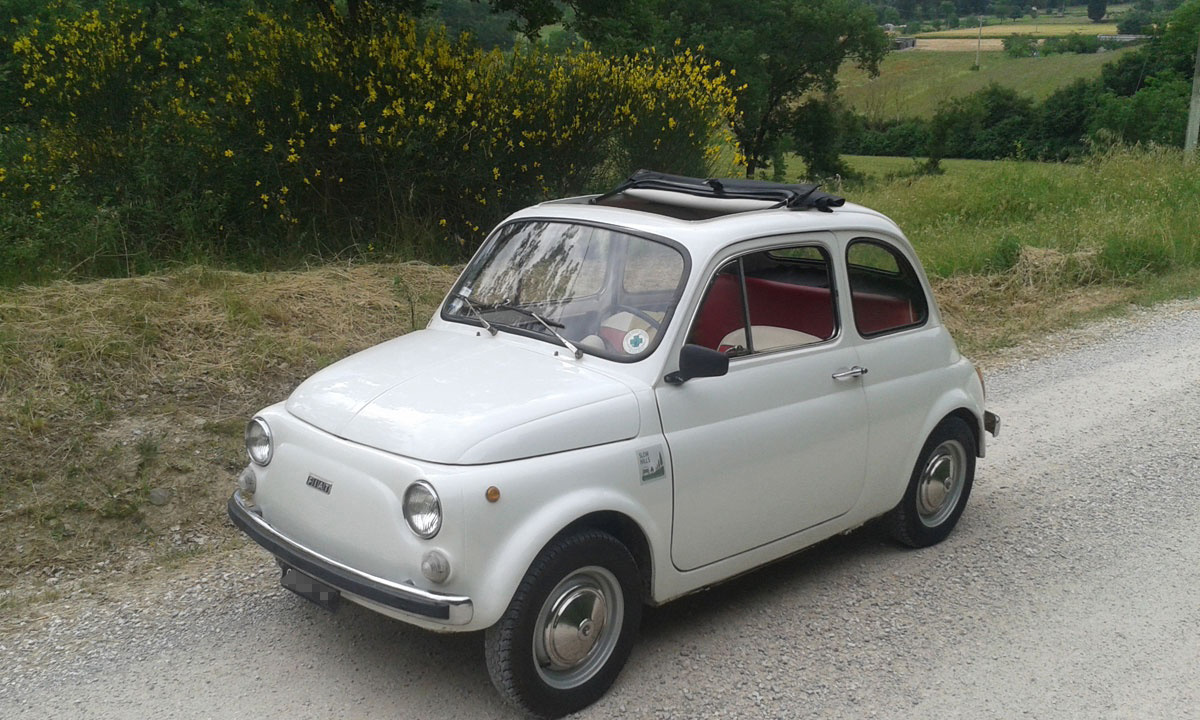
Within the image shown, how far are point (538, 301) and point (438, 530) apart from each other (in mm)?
1513

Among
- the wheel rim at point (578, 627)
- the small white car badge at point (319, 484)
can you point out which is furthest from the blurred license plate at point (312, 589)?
the wheel rim at point (578, 627)

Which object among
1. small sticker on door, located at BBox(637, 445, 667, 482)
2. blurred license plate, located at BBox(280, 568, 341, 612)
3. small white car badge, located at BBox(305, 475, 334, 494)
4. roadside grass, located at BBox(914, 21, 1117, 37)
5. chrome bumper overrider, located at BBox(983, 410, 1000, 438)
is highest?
small white car badge, located at BBox(305, 475, 334, 494)

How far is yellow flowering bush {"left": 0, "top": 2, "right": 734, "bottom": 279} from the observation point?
30.9ft

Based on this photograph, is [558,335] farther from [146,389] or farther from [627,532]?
[146,389]

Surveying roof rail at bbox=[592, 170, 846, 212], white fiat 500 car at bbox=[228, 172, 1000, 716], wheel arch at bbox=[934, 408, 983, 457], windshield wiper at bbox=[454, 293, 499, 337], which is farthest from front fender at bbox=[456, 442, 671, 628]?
wheel arch at bbox=[934, 408, 983, 457]

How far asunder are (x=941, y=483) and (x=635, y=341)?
2.25 m

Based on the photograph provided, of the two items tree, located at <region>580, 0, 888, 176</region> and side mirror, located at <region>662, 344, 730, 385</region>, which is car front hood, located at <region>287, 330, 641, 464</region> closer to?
side mirror, located at <region>662, 344, 730, 385</region>

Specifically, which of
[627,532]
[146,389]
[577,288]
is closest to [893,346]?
[577,288]

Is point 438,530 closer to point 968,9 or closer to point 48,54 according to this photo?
point 48,54

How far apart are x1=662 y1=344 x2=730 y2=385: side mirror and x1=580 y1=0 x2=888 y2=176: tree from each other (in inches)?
1187

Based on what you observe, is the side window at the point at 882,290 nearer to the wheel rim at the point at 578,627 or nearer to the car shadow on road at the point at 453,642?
the car shadow on road at the point at 453,642

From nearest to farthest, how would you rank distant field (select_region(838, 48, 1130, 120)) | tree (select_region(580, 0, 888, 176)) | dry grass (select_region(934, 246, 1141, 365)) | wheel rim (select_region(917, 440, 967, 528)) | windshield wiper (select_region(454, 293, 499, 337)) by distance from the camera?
1. windshield wiper (select_region(454, 293, 499, 337))
2. wheel rim (select_region(917, 440, 967, 528))
3. dry grass (select_region(934, 246, 1141, 365))
4. tree (select_region(580, 0, 888, 176))
5. distant field (select_region(838, 48, 1130, 120))

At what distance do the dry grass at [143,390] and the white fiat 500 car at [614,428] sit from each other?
151 cm

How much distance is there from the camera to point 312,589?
13.2ft
